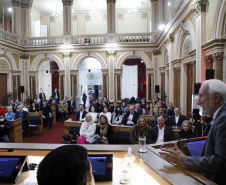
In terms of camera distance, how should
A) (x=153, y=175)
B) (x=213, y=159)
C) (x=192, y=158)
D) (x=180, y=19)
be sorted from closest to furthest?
(x=213, y=159) < (x=192, y=158) < (x=153, y=175) < (x=180, y=19)

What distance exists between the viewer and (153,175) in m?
1.53

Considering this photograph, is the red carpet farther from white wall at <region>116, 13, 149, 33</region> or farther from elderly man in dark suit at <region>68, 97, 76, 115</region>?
white wall at <region>116, 13, 149, 33</region>

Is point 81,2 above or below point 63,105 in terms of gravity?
above

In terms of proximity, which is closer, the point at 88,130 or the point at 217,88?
the point at 217,88

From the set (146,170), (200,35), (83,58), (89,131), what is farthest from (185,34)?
(83,58)

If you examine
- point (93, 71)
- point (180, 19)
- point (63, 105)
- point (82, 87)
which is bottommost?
point (63, 105)

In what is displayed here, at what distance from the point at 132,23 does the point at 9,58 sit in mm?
10521

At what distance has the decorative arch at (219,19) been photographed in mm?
4516

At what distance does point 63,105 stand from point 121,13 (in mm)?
10835

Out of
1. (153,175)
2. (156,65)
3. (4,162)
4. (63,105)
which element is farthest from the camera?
(156,65)

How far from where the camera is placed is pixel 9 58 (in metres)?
12.3

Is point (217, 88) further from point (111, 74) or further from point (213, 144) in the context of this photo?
point (111, 74)

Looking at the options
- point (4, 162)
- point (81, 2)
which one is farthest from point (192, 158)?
point (81, 2)

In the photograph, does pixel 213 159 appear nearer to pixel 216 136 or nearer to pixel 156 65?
pixel 216 136
